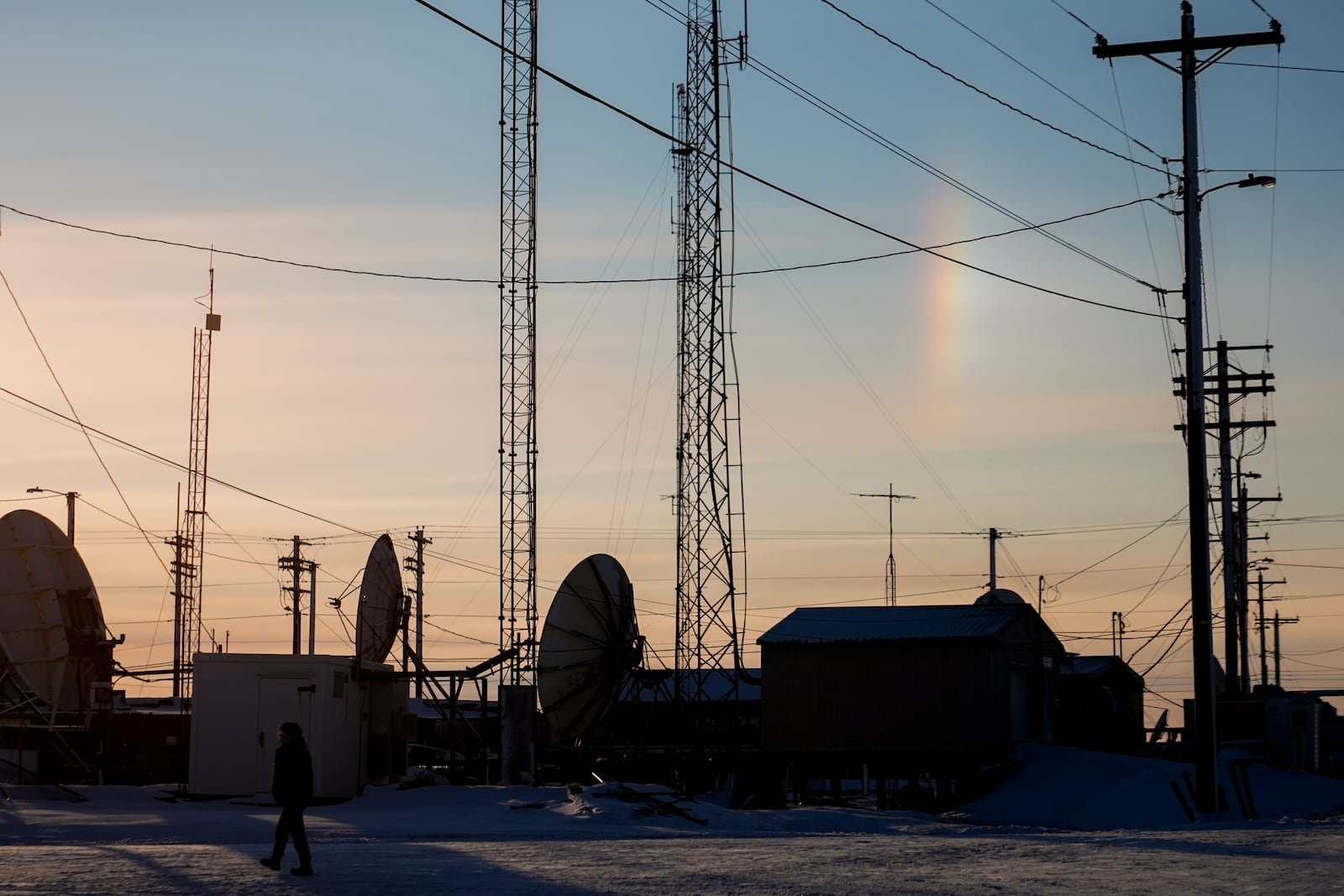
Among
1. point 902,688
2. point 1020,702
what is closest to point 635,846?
point 902,688

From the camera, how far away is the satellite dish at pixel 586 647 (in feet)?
134

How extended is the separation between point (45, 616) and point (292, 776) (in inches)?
754

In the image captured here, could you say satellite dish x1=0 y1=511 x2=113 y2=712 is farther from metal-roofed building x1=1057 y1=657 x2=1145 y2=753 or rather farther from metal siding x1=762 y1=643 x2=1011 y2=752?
metal-roofed building x1=1057 y1=657 x2=1145 y2=753

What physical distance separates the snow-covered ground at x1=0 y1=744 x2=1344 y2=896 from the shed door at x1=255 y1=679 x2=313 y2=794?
0.99 metres

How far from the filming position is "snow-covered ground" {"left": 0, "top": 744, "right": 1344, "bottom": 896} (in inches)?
693

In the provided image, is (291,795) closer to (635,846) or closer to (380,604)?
(635,846)

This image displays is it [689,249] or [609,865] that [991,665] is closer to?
[689,249]

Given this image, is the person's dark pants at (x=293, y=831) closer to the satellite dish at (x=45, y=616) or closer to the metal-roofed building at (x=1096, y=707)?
the satellite dish at (x=45, y=616)

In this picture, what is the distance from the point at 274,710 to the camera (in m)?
33.7

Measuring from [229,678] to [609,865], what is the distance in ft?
56.0

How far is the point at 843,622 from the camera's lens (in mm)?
48594

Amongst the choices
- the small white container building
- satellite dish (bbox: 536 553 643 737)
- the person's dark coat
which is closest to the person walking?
the person's dark coat

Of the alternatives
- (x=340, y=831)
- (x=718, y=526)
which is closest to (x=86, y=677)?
(x=340, y=831)

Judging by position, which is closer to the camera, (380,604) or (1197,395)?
(1197,395)
